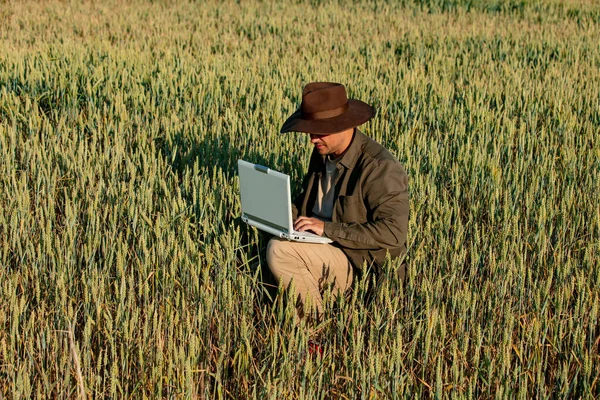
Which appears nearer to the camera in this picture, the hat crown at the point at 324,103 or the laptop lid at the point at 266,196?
the laptop lid at the point at 266,196

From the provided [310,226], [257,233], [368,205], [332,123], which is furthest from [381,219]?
[257,233]

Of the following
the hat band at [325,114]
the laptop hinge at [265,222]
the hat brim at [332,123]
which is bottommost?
the laptop hinge at [265,222]

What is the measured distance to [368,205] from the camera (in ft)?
10.0

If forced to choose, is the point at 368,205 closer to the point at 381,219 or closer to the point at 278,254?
the point at 381,219

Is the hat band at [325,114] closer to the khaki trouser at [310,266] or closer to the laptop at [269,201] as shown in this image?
the laptop at [269,201]

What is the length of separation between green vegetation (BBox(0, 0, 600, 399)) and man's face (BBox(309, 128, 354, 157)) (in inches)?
16.8

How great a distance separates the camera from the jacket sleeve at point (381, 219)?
116 inches

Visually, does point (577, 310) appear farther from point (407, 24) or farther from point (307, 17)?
point (307, 17)

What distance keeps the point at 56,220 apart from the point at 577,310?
2239 mm

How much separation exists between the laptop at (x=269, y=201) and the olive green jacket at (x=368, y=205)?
0.35 ft

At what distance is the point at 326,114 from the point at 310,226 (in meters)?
0.43

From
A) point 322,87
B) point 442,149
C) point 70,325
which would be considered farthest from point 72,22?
point 70,325

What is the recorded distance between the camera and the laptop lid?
9.25ft

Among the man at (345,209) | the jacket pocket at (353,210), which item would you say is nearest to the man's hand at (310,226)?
the man at (345,209)
